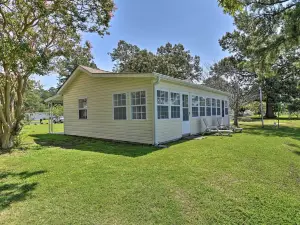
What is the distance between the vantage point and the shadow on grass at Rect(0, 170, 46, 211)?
11.8 ft

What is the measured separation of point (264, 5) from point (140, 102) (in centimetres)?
749

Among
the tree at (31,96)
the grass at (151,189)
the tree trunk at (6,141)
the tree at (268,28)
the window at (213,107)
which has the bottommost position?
the grass at (151,189)

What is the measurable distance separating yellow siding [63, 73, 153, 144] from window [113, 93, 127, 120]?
0.65ft

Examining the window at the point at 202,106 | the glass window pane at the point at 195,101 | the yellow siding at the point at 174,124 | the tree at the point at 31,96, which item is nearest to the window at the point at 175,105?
the yellow siding at the point at 174,124

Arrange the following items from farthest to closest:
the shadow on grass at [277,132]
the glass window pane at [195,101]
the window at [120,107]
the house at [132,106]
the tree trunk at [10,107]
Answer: the shadow on grass at [277,132]
the glass window pane at [195,101]
the window at [120,107]
the house at [132,106]
the tree trunk at [10,107]

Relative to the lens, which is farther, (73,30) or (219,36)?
(219,36)

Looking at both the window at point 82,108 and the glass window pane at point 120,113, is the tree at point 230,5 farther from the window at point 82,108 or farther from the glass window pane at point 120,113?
the window at point 82,108

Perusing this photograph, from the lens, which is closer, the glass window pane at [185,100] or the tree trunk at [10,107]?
the tree trunk at [10,107]

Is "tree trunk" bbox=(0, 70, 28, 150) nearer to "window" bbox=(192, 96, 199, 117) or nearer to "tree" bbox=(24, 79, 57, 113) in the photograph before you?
"tree" bbox=(24, 79, 57, 113)

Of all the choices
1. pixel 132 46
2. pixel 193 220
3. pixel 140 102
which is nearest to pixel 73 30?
pixel 140 102

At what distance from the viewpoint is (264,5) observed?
9469 millimetres

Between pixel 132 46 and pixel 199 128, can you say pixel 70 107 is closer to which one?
pixel 199 128

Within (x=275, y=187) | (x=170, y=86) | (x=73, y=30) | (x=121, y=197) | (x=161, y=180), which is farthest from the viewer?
(x=170, y=86)

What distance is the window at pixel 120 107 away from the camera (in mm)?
9445
